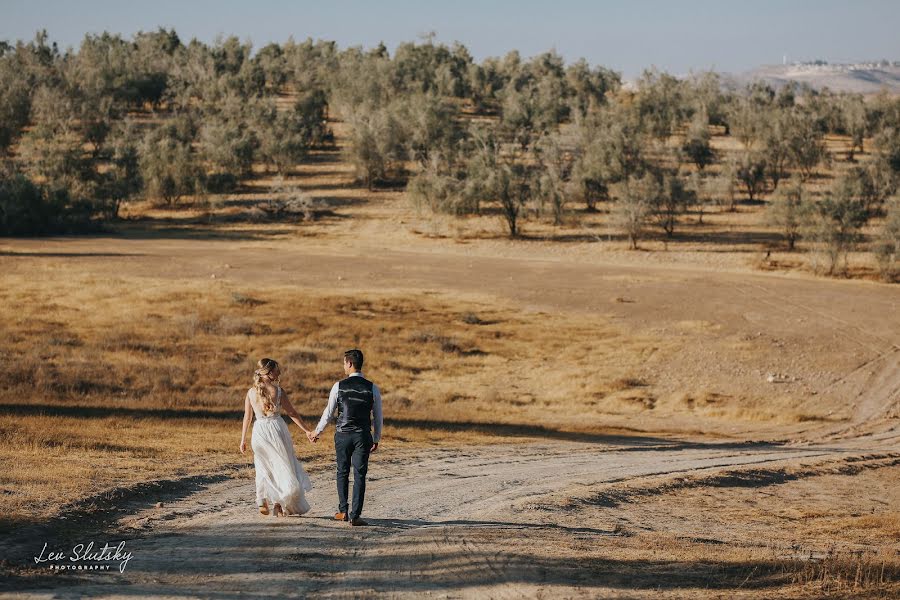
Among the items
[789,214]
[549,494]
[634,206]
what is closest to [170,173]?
[634,206]

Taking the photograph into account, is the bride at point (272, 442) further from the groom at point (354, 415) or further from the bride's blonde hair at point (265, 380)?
the groom at point (354, 415)

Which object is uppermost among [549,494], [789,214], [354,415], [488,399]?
[354,415]

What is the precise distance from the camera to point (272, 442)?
400 inches

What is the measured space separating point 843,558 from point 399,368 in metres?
20.2

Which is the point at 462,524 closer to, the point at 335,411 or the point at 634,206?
the point at 335,411

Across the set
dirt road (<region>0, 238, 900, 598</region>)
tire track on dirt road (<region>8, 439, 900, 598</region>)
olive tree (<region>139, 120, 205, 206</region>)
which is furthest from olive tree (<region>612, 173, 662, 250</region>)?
tire track on dirt road (<region>8, 439, 900, 598</region>)

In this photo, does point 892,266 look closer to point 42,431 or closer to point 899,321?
point 899,321

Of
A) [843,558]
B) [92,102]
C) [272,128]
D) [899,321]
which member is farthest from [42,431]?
[92,102]

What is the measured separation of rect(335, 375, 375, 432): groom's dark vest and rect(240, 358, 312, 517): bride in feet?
1.54

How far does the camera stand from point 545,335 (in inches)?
1388

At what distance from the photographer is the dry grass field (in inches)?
390

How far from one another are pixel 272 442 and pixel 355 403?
40.3 inches

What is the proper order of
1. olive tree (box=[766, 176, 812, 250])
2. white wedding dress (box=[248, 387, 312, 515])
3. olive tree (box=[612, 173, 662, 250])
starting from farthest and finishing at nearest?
olive tree (box=[612, 173, 662, 250]) < olive tree (box=[766, 176, 812, 250]) < white wedding dress (box=[248, 387, 312, 515])

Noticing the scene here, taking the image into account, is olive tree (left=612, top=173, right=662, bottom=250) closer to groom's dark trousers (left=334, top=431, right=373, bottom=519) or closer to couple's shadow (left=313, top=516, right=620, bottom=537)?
couple's shadow (left=313, top=516, right=620, bottom=537)
